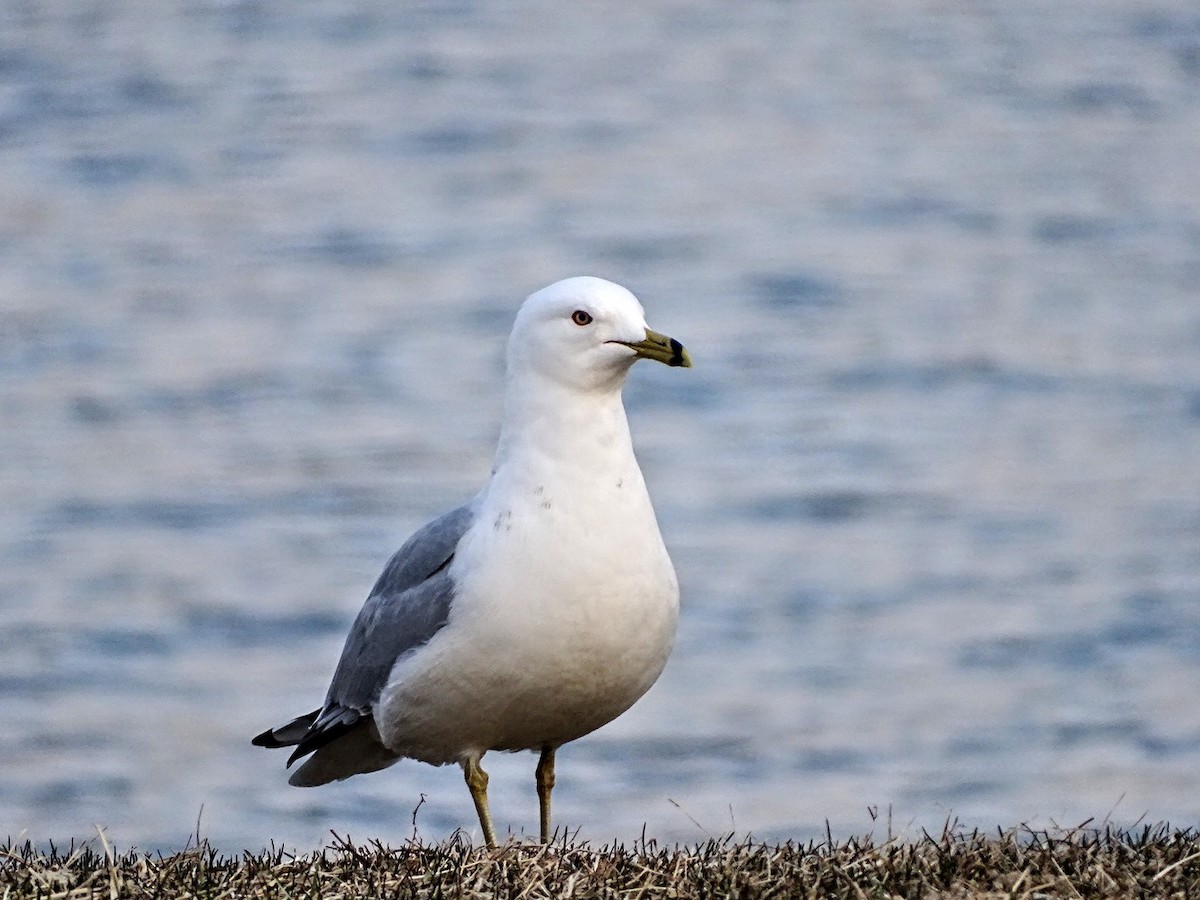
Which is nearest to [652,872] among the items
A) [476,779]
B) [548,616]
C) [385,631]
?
[548,616]

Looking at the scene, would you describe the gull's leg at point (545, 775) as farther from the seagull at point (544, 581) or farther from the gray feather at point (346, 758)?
the gray feather at point (346, 758)

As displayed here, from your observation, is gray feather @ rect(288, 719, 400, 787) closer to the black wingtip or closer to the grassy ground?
the black wingtip

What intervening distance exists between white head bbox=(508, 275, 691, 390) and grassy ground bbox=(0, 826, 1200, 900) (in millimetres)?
1565

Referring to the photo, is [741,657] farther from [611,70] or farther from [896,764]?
[611,70]

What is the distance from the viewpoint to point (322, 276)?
20.9 metres

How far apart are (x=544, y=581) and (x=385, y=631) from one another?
82 centimetres

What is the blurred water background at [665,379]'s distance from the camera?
42.0 ft

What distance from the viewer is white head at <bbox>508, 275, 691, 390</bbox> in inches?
251

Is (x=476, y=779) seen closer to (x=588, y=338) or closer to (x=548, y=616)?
(x=548, y=616)

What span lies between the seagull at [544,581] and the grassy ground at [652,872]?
776mm

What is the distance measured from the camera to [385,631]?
22.0 feet

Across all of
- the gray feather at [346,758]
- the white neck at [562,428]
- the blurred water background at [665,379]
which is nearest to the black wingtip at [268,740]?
the gray feather at [346,758]

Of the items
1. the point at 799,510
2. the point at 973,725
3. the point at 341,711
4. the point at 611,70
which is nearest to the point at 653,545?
the point at 341,711

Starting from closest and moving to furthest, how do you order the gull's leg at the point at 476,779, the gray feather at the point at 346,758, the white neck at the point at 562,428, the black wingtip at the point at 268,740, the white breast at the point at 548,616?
the white breast at the point at 548,616
the white neck at the point at 562,428
the gull's leg at the point at 476,779
the gray feather at the point at 346,758
the black wingtip at the point at 268,740
